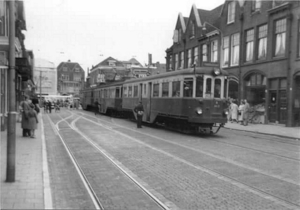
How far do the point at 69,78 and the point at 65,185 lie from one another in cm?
11406

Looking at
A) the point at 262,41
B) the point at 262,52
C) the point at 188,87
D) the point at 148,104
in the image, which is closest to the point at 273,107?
the point at 262,52

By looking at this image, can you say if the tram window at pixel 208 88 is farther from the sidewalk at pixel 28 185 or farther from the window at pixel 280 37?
the window at pixel 280 37

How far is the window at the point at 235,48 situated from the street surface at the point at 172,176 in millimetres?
16861

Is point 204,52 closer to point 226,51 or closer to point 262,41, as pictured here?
point 226,51

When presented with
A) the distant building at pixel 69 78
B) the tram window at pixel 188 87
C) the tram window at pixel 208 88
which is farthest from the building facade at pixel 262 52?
the distant building at pixel 69 78

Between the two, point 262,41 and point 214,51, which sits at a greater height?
point 214,51

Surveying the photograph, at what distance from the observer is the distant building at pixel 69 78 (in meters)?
115

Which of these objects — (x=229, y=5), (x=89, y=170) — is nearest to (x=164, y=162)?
(x=89, y=170)

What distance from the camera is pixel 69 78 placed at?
382 ft

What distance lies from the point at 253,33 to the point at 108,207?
23.3m

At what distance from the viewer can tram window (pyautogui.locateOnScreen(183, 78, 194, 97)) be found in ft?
48.4

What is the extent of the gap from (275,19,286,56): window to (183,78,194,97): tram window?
10500 millimetres

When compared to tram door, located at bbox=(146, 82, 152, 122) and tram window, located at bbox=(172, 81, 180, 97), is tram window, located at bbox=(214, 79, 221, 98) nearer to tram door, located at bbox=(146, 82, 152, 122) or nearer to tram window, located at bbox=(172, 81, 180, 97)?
tram window, located at bbox=(172, 81, 180, 97)

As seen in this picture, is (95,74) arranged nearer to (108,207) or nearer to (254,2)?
(254,2)
